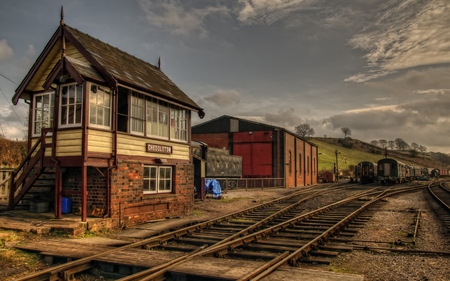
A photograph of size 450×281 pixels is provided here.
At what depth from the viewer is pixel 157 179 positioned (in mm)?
13828

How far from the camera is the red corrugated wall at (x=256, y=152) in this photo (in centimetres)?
3888

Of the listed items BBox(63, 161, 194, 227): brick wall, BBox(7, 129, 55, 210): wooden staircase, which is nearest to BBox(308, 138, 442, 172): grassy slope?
BBox(63, 161, 194, 227): brick wall

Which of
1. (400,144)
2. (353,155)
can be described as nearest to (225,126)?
(353,155)

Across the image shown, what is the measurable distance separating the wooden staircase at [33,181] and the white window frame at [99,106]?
1.62m

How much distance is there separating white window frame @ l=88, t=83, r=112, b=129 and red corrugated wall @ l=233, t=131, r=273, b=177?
28.3m

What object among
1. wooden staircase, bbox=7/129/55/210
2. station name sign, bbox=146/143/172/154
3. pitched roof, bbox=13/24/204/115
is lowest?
wooden staircase, bbox=7/129/55/210

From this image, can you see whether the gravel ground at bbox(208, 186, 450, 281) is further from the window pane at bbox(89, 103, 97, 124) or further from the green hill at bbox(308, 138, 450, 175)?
the green hill at bbox(308, 138, 450, 175)

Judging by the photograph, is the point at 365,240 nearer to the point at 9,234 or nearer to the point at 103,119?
the point at 103,119

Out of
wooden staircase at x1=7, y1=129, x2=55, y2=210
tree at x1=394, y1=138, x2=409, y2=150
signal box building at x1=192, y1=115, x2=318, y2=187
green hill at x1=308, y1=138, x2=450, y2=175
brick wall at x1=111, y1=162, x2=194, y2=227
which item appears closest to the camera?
brick wall at x1=111, y1=162, x2=194, y2=227

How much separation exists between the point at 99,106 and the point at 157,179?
12.1 ft

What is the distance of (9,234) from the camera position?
9.23m

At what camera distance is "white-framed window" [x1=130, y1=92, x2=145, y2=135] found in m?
12.7

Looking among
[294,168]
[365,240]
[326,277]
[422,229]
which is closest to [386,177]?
[294,168]

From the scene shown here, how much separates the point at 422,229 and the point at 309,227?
369cm
